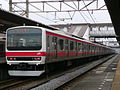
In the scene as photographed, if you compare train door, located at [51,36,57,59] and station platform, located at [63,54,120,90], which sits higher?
train door, located at [51,36,57,59]

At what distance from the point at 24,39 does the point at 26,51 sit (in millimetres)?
688

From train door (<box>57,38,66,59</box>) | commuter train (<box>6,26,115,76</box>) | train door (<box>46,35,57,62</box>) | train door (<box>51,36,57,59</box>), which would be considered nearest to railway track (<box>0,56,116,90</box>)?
commuter train (<box>6,26,115,76</box>)

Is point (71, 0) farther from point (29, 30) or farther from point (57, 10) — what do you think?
point (29, 30)

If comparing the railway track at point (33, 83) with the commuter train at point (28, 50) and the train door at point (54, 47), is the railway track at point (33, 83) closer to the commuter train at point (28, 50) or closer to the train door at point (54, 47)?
the commuter train at point (28, 50)

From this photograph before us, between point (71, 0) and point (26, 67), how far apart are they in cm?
804

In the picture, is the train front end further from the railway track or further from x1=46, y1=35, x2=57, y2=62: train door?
x1=46, y1=35, x2=57, y2=62: train door

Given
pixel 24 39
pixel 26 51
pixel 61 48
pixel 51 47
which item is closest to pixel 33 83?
pixel 26 51

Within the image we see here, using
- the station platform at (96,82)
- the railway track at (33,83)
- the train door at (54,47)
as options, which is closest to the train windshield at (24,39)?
the train door at (54,47)

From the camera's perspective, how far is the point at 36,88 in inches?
397

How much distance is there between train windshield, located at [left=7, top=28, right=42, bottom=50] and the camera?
1280 cm

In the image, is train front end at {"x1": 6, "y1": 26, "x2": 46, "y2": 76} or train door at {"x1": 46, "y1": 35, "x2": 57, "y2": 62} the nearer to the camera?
train front end at {"x1": 6, "y1": 26, "x2": 46, "y2": 76}

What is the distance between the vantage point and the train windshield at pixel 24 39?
12797 mm

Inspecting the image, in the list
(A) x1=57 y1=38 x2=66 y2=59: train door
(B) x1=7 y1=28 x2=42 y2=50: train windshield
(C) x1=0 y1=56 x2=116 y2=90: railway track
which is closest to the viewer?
(C) x1=0 y1=56 x2=116 y2=90: railway track

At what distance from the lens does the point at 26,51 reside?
12.7 metres
